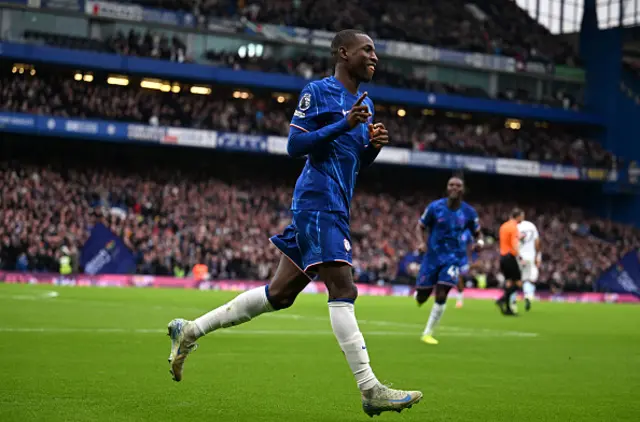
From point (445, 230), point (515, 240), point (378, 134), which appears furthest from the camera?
point (515, 240)

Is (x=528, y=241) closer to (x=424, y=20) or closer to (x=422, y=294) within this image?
(x=422, y=294)

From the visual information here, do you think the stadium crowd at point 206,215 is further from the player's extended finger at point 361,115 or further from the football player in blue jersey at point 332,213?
the player's extended finger at point 361,115

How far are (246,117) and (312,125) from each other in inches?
1900

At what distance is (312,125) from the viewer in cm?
741

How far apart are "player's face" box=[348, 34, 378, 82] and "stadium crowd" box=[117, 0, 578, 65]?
1893 inches

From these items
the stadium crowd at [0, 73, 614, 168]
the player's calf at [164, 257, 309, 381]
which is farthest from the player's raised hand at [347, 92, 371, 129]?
the stadium crowd at [0, 73, 614, 168]

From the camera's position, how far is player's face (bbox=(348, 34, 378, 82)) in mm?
7590

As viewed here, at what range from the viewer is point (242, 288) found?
38875 millimetres

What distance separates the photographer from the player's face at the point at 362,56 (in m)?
7.59

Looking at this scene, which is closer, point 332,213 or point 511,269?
point 332,213

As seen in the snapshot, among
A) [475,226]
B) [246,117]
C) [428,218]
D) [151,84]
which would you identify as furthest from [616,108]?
[428,218]

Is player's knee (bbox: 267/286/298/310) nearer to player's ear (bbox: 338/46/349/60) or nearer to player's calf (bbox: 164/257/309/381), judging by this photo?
player's calf (bbox: 164/257/309/381)

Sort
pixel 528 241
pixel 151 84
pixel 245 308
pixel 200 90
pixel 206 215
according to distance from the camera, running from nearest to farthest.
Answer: pixel 245 308 → pixel 528 241 → pixel 206 215 → pixel 151 84 → pixel 200 90

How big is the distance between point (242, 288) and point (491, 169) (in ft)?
85.9
